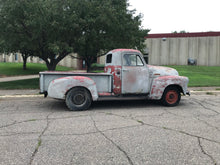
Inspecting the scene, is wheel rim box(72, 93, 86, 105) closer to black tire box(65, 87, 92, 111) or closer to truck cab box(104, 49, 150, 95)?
black tire box(65, 87, 92, 111)

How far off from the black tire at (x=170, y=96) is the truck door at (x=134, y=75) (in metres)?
0.71

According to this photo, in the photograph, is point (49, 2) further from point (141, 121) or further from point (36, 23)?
point (141, 121)

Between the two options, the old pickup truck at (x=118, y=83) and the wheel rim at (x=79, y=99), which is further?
the wheel rim at (x=79, y=99)

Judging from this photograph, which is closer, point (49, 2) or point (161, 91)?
point (161, 91)

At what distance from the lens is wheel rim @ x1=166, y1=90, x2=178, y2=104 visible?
750 centimetres

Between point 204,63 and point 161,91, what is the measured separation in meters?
32.5

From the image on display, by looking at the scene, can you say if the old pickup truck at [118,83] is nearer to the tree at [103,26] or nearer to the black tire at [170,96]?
the black tire at [170,96]

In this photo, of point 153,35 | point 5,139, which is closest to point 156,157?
point 5,139

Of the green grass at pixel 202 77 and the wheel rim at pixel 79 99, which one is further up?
the green grass at pixel 202 77

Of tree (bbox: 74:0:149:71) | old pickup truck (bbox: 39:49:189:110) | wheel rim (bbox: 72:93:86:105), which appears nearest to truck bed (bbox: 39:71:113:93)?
old pickup truck (bbox: 39:49:189:110)

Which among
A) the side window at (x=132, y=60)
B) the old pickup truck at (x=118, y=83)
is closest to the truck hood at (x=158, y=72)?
the old pickup truck at (x=118, y=83)

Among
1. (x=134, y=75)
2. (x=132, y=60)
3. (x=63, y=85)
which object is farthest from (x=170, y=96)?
(x=63, y=85)

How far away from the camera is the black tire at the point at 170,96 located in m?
7.48

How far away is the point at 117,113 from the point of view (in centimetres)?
646
